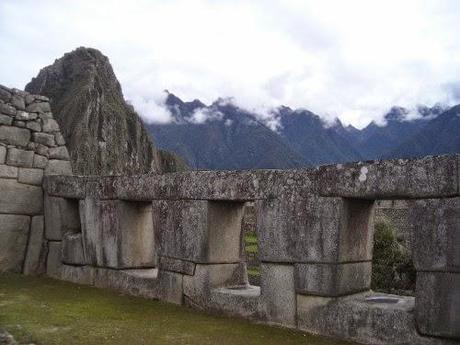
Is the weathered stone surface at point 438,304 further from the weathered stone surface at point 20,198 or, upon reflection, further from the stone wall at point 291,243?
the weathered stone surface at point 20,198

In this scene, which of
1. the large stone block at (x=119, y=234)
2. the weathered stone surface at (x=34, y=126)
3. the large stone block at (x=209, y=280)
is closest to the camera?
the large stone block at (x=209, y=280)

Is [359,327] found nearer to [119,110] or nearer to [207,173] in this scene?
[207,173]

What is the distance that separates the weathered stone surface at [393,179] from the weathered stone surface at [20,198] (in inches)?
256

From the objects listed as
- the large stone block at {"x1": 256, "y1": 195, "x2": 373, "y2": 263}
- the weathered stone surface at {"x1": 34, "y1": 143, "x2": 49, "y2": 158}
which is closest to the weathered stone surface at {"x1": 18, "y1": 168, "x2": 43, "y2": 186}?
the weathered stone surface at {"x1": 34, "y1": 143, "x2": 49, "y2": 158}

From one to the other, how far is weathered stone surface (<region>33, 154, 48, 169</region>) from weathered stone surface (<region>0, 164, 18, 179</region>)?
0.38 metres

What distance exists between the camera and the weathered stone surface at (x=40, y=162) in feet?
34.6

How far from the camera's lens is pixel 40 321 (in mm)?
6418

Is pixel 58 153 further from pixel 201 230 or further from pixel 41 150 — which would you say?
pixel 201 230

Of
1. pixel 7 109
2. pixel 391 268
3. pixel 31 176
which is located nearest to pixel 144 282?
pixel 31 176

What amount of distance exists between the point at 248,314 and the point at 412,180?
8.47 feet

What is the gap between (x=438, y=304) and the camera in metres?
4.96

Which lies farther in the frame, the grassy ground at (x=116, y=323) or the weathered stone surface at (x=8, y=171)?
the weathered stone surface at (x=8, y=171)

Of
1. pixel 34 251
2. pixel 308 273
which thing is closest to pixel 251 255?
pixel 34 251

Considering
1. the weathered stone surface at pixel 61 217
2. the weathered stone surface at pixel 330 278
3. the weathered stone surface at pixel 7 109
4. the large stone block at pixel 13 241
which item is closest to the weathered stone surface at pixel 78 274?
the weathered stone surface at pixel 61 217
